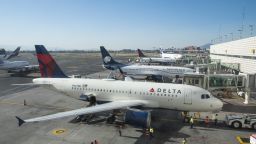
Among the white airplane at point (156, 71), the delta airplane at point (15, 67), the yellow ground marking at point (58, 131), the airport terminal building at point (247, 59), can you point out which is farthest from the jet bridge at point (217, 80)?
the delta airplane at point (15, 67)

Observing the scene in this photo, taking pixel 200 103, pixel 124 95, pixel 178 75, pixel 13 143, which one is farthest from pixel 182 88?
pixel 178 75

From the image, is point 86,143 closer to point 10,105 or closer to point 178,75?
point 10,105

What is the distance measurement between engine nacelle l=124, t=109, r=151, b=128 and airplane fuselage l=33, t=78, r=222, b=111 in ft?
15.5

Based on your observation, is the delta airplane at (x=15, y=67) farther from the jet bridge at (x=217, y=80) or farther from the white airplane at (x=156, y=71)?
the jet bridge at (x=217, y=80)

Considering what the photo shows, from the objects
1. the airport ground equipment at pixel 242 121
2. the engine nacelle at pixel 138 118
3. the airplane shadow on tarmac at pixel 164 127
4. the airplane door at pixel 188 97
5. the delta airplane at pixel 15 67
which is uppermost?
the delta airplane at pixel 15 67

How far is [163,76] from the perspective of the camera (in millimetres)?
66250

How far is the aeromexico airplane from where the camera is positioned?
29.2 meters

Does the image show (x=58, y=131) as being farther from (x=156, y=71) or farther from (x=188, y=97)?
(x=156, y=71)

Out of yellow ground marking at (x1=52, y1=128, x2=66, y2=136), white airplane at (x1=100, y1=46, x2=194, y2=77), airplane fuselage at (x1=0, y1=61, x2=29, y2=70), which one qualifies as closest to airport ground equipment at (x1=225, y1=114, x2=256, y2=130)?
yellow ground marking at (x1=52, y1=128, x2=66, y2=136)

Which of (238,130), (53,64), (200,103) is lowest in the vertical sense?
(238,130)

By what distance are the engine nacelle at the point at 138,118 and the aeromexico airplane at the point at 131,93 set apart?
255 cm

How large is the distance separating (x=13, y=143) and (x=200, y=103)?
20747mm

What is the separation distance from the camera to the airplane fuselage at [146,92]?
96.2ft

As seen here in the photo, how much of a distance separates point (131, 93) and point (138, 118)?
19.8 feet
